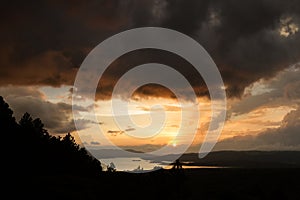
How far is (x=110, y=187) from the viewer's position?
88375mm

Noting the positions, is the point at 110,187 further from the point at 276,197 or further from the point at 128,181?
the point at 276,197

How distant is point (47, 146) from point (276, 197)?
6972cm

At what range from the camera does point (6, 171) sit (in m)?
88.9

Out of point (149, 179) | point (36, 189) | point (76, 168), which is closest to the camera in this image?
point (36, 189)

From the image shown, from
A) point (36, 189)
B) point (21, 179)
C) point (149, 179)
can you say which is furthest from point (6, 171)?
point (149, 179)

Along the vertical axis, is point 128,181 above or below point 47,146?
below

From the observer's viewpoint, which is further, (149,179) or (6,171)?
(149,179)

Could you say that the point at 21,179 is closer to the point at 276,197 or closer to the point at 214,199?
the point at 214,199

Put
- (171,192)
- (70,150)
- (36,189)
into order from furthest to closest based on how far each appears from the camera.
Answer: (70,150)
(171,192)
(36,189)

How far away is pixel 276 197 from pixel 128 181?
4535 centimetres

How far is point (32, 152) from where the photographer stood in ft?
364

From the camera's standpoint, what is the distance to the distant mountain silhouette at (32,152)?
99312 mm

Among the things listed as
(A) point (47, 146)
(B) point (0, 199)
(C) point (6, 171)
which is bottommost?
(B) point (0, 199)

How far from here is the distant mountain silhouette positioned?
99.3 m
